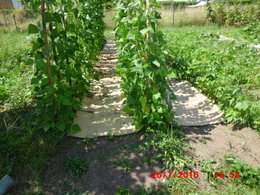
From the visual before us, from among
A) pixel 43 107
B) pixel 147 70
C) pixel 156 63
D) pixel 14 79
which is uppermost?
pixel 156 63

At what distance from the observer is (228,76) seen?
4031 millimetres

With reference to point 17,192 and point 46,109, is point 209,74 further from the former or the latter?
point 17,192

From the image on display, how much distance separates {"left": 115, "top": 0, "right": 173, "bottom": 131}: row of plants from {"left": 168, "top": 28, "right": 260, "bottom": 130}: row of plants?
1080 mm

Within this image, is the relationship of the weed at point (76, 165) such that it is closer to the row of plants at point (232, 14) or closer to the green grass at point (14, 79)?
the green grass at point (14, 79)

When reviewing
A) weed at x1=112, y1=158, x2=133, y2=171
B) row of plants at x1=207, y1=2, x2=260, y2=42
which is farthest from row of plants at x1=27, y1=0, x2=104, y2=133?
row of plants at x1=207, y1=2, x2=260, y2=42

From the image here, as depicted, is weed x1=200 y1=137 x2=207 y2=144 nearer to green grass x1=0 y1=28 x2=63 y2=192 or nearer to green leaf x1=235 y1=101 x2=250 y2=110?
green leaf x1=235 y1=101 x2=250 y2=110

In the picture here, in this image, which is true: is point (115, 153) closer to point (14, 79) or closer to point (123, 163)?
point (123, 163)

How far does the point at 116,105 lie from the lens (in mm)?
4125

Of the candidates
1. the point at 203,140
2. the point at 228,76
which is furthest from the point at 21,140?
the point at 228,76

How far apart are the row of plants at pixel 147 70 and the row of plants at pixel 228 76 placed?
1080mm

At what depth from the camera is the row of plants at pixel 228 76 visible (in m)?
3.13

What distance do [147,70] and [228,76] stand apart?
2.15 m

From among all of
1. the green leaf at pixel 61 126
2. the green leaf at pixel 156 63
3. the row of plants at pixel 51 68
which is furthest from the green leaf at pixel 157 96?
the green leaf at pixel 61 126

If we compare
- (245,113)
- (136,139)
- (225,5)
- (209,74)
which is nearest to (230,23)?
(225,5)
